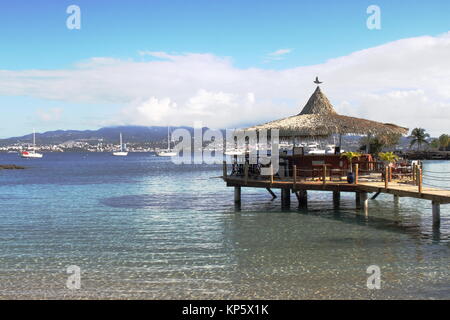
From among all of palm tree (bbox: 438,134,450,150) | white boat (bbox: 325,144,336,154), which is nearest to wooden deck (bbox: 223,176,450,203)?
white boat (bbox: 325,144,336,154)

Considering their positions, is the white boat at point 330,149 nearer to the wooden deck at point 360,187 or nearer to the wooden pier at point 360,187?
the wooden pier at point 360,187

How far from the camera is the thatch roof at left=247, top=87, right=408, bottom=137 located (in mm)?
24281

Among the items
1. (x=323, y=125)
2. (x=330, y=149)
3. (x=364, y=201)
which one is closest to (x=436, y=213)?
(x=364, y=201)

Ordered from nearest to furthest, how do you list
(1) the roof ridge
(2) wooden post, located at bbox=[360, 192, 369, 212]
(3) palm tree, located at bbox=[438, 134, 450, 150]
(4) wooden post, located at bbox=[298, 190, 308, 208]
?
(2) wooden post, located at bbox=[360, 192, 369, 212] → (4) wooden post, located at bbox=[298, 190, 308, 208] → (1) the roof ridge → (3) palm tree, located at bbox=[438, 134, 450, 150]

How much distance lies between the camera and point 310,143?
27203 millimetres

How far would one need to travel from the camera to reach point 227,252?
1612 centimetres

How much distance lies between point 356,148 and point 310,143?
3346 millimetres

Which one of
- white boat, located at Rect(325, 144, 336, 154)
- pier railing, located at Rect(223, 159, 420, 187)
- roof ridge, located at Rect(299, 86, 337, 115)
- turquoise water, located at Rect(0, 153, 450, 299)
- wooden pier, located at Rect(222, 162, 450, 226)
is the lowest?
turquoise water, located at Rect(0, 153, 450, 299)

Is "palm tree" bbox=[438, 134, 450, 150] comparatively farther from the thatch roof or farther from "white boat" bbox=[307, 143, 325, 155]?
"white boat" bbox=[307, 143, 325, 155]

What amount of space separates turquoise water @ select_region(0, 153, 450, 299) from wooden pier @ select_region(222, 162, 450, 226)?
836mm

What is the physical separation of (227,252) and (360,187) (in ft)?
27.8

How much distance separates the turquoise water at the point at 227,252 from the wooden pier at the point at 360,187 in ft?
2.74
